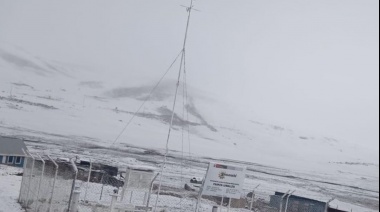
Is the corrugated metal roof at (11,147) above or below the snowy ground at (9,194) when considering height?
above

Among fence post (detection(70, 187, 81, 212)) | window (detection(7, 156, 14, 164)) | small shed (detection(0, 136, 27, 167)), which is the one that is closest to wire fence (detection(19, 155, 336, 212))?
fence post (detection(70, 187, 81, 212))

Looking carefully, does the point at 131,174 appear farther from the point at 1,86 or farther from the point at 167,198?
the point at 1,86

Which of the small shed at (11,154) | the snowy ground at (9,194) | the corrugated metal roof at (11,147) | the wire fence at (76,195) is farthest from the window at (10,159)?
the wire fence at (76,195)

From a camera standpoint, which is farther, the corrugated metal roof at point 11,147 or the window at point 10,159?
the window at point 10,159

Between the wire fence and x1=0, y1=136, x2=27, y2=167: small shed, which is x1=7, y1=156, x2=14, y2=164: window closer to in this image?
x1=0, y1=136, x2=27, y2=167: small shed

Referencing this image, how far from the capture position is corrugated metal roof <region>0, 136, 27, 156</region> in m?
24.1

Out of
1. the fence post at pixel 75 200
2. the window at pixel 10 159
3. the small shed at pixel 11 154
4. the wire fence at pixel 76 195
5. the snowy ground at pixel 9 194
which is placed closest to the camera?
the fence post at pixel 75 200

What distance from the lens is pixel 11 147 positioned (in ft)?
81.4

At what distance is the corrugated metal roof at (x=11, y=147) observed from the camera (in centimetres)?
2409

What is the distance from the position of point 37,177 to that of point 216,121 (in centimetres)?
14611

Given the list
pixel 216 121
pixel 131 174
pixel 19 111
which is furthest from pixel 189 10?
pixel 216 121

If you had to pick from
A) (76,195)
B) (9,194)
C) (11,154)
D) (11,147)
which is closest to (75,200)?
(76,195)

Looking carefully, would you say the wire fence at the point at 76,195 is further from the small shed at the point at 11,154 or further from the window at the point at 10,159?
the window at the point at 10,159

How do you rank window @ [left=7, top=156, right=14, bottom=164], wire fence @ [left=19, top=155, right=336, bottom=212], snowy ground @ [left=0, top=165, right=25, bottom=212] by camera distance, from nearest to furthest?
wire fence @ [left=19, top=155, right=336, bottom=212] → snowy ground @ [left=0, top=165, right=25, bottom=212] → window @ [left=7, top=156, right=14, bottom=164]
